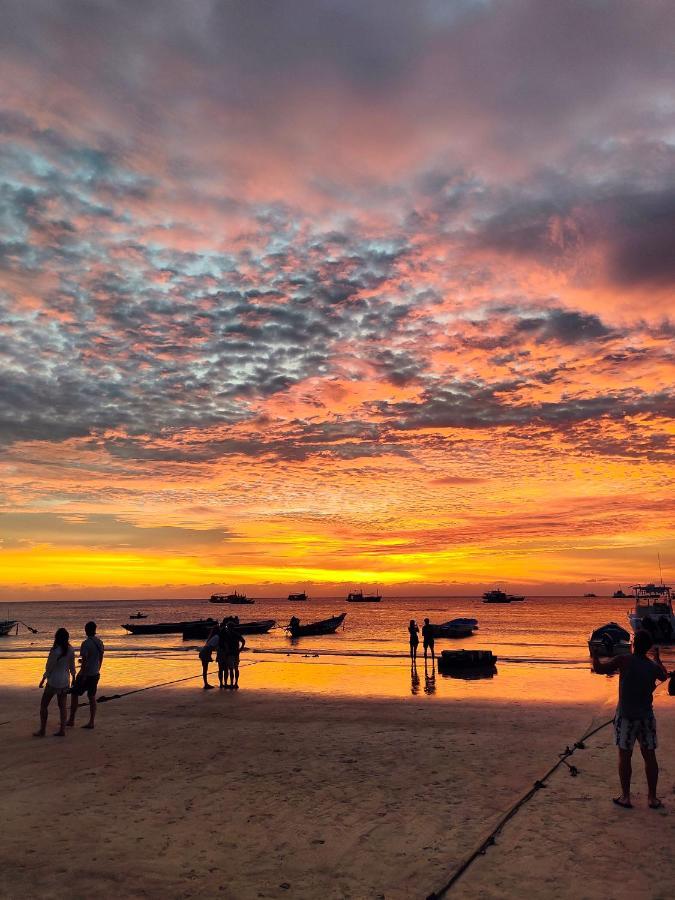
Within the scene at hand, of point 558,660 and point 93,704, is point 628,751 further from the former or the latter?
point 558,660

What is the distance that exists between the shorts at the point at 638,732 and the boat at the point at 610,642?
116 feet

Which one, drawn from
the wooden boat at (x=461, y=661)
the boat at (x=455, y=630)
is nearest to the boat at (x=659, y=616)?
the boat at (x=455, y=630)

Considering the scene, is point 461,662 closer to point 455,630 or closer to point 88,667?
point 88,667

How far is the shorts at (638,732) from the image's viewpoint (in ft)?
27.3

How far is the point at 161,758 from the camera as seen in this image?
466 inches

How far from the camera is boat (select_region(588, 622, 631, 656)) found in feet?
133

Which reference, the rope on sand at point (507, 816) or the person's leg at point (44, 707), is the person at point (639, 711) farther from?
the person's leg at point (44, 707)

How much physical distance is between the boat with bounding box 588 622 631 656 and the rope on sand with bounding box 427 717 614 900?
30.1 m

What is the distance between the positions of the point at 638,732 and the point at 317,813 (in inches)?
178

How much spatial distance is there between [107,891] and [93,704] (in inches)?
332

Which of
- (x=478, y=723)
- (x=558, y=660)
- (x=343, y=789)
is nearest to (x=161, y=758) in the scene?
(x=343, y=789)

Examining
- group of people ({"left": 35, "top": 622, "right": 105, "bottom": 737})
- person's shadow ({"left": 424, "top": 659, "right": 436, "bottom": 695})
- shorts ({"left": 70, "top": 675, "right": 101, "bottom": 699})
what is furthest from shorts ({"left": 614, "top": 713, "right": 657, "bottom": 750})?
person's shadow ({"left": 424, "top": 659, "right": 436, "bottom": 695})

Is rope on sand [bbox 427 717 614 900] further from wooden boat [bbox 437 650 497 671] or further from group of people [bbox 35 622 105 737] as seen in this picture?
wooden boat [bbox 437 650 497 671]

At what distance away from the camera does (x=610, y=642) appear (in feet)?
134
